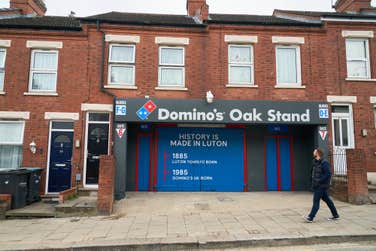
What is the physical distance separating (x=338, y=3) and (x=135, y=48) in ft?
40.8

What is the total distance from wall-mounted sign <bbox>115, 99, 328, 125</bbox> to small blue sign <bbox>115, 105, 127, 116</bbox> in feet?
0.33

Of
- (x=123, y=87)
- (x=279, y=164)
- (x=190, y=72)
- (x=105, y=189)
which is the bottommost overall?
(x=105, y=189)

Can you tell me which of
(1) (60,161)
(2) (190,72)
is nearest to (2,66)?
(1) (60,161)

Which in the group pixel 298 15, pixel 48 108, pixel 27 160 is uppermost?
pixel 298 15

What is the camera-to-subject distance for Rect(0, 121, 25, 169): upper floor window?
32.9 ft

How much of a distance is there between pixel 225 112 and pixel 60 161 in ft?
21.8

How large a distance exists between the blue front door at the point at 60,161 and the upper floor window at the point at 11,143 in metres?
1.26

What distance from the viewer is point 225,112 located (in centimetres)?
995

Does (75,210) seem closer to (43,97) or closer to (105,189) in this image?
(105,189)

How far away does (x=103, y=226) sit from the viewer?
6.62m

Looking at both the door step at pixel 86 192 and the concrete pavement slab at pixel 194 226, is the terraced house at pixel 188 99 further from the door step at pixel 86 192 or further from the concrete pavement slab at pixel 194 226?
the concrete pavement slab at pixel 194 226

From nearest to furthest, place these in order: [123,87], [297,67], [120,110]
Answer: [120,110] < [123,87] < [297,67]

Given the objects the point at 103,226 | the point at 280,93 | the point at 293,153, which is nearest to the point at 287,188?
the point at 293,153

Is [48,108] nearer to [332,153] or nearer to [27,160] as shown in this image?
[27,160]
